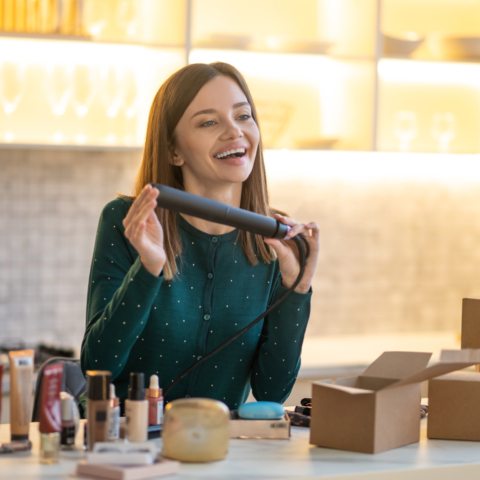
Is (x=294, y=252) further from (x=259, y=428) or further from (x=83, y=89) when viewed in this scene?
(x=83, y=89)

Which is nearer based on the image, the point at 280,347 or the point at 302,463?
the point at 302,463

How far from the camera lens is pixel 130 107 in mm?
2678

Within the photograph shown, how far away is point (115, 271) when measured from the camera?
1440 mm

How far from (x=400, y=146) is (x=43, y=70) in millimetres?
1472

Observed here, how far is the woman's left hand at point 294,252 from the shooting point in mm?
1298

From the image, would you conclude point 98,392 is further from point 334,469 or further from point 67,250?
point 67,250

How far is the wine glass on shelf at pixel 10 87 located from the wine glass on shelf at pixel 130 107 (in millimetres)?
364

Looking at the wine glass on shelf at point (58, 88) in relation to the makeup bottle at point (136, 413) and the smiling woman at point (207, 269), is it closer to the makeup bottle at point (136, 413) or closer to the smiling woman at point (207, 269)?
the smiling woman at point (207, 269)

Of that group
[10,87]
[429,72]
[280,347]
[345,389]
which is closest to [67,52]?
[10,87]

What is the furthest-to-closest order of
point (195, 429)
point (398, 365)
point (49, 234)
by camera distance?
point (49, 234) < point (398, 365) < point (195, 429)

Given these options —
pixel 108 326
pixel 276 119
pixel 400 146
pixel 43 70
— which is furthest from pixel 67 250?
pixel 108 326

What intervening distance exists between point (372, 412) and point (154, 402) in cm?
34

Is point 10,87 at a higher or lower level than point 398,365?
higher

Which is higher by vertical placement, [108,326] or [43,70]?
[43,70]
